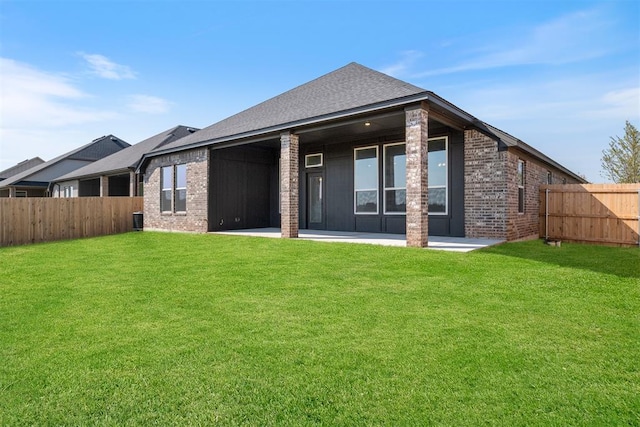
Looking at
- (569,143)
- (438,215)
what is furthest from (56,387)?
(569,143)

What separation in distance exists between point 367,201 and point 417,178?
4.20 m

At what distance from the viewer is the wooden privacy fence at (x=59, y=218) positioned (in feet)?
36.5

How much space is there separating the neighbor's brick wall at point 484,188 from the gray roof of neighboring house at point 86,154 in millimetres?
29835

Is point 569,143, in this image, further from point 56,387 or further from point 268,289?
point 56,387

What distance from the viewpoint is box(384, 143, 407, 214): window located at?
1092cm

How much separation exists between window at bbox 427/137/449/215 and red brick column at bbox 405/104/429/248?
266 cm

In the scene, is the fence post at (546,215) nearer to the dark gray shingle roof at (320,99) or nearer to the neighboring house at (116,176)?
the dark gray shingle roof at (320,99)

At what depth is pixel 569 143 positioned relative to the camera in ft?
66.2

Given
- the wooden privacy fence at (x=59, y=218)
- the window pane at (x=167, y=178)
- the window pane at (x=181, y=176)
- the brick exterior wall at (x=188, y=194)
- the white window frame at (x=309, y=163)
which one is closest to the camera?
the wooden privacy fence at (x=59, y=218)

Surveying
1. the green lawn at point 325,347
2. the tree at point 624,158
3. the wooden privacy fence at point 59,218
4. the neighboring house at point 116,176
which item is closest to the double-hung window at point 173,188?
the wooden privacy fence at point 59,218

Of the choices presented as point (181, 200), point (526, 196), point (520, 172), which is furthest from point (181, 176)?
point (526, 196)

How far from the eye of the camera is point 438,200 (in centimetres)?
1029

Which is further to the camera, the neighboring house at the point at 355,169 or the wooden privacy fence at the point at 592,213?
the wooden privacy fence at the point at 592,213

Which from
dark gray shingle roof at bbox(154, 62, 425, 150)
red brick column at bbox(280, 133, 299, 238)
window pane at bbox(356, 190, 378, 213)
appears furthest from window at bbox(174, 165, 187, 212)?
window pane at bbox(356, 190, 378, 213)
